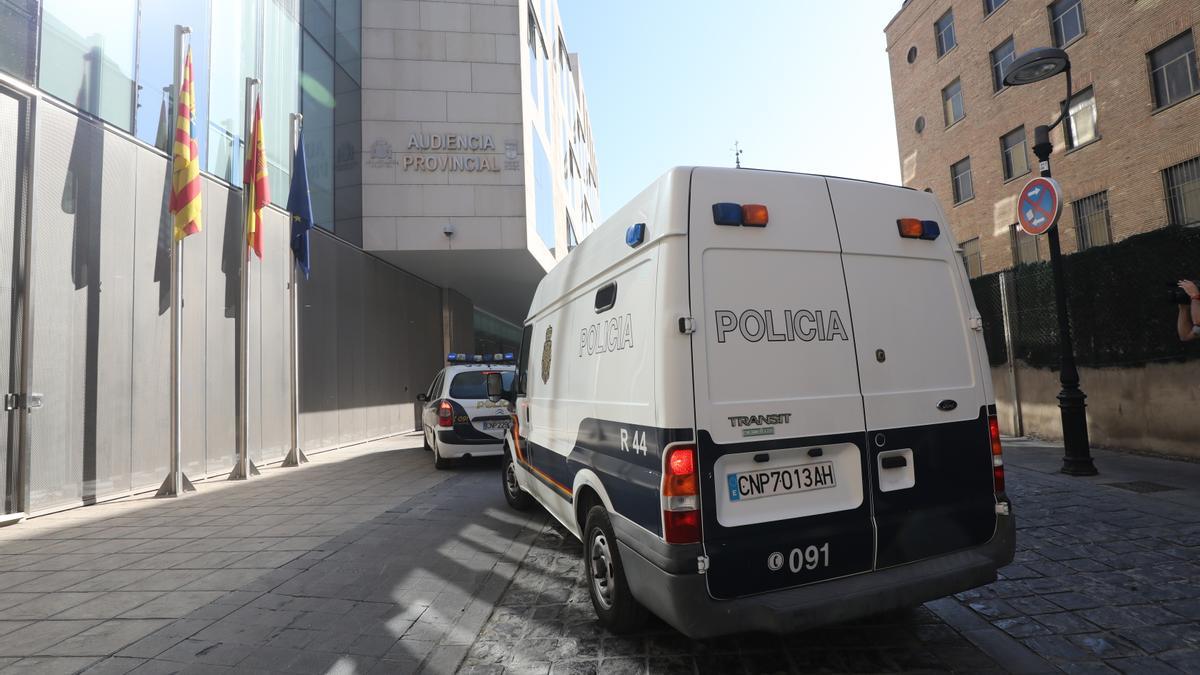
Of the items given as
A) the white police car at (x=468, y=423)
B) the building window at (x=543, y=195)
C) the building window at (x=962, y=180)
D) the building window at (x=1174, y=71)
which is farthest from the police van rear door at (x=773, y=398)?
the building window at (x=962, y=180)

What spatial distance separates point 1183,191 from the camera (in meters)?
13.9

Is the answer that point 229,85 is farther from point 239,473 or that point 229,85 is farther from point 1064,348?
point 1064,348

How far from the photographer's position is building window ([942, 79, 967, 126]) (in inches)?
840

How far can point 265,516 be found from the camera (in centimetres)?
652

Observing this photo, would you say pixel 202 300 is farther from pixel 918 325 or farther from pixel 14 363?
pixel 918 325

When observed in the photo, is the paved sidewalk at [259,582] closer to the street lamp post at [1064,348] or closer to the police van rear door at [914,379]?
the police van rear door at [914,379]

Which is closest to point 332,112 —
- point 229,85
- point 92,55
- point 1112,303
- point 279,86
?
point 279,86

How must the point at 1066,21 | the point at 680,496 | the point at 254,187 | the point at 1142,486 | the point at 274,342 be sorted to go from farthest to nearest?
the point at 1066,21 → the point at 274,342 → the point at 254,187 → the point at 1142,486 → the point at 680,496

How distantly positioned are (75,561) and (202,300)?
5277mm

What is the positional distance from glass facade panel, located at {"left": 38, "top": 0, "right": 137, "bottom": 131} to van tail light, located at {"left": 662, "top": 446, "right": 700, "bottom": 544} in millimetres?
8916

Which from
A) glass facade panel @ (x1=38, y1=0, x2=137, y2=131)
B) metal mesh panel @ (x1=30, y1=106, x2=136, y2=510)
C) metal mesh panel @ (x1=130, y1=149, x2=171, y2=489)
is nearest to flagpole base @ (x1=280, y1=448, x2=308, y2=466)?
metal mesh panel @ (x1=130, y1=149, x2=171, y2=489)

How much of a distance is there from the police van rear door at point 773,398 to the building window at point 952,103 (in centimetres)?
2305

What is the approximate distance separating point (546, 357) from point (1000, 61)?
22.2m

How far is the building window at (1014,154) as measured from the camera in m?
18.4
